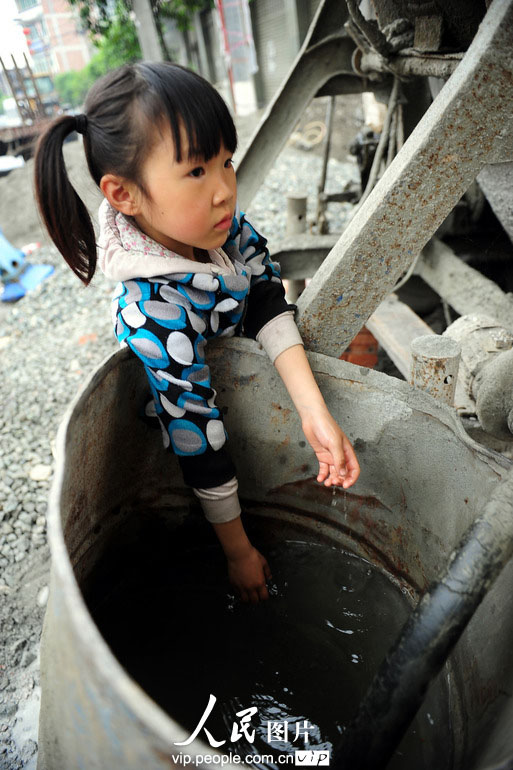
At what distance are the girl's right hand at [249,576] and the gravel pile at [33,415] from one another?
2.03 feet

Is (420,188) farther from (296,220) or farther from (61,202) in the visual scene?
(296,220)

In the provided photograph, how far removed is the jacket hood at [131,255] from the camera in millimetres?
1160

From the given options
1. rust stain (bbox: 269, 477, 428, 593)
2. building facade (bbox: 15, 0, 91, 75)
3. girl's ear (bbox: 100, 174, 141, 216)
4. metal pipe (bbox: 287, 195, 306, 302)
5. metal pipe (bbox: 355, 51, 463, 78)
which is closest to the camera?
girl's ear (bbox: 100, 174, 141, 216)

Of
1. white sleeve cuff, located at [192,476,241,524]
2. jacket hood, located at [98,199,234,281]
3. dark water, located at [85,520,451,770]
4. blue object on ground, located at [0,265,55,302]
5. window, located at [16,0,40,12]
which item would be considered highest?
window, located at [16,0,40,12]

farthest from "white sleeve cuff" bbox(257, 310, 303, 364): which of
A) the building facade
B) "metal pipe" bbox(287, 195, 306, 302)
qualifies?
the building facade

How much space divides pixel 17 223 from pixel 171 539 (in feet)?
22.3

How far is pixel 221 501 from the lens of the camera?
1312 millimetres

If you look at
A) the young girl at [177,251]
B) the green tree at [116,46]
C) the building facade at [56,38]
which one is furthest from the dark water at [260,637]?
the building facade at [56,38]

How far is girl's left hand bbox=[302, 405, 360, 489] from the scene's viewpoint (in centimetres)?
114

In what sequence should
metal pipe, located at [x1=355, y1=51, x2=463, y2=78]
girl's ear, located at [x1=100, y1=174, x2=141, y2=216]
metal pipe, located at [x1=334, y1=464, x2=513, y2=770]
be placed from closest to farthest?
metal pipe, located at [x1=334, y1=464, x2=513, y2=770]
girl's ear, located at [x1=100, y1=174, x2=141, y2=216]
metal pipe, located at [x1=355, y1=51, x2=463, y2=78]

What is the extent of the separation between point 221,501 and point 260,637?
0.38 metres

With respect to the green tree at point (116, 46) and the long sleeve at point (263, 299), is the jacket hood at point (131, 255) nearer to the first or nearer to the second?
the long sleeve at point (263, 299)

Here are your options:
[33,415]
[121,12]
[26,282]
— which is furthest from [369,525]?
[121,12]

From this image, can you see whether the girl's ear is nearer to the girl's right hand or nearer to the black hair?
the black hair
